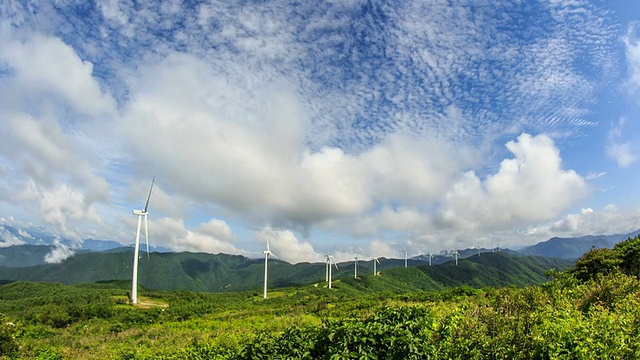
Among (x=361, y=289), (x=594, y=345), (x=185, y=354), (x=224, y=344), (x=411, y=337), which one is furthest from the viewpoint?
(x=361, y=289)

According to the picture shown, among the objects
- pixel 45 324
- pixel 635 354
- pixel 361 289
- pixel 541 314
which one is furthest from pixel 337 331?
pixel 361 289

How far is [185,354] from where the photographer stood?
802 inches

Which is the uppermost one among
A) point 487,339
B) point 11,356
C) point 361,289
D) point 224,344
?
point 487,339

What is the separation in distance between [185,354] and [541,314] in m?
17.9

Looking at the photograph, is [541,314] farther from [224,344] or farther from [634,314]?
[224,344]

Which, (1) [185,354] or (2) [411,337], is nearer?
(2) [411,337]

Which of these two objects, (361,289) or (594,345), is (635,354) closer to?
(594,345)

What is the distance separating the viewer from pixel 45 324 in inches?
2330

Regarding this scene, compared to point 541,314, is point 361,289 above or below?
below

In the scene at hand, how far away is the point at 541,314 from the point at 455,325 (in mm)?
2764

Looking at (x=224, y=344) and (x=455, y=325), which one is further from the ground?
(x=455, y=325)

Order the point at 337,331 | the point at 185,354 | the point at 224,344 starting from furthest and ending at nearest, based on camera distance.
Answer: the point at 224,344, the point at 185,354, the point at 337,331

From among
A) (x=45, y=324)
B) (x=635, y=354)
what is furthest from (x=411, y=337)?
(x=45, y=324)

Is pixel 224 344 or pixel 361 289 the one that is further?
pixel 361 289
